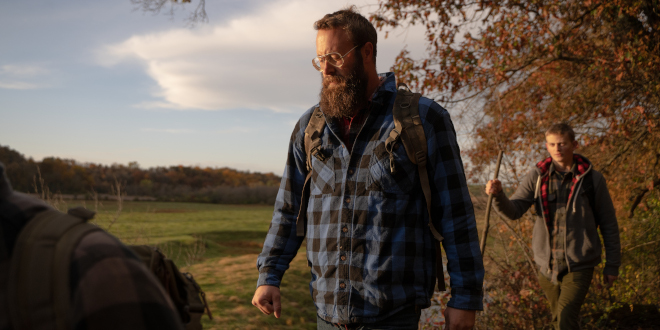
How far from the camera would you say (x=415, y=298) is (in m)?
2.24

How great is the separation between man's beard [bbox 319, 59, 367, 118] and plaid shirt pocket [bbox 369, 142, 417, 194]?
0.32 metres

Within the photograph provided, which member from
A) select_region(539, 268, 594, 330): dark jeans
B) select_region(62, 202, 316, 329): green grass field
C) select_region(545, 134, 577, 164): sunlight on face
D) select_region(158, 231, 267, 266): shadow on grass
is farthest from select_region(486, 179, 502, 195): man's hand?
select_region(158, 231, 267, 266): shadow on grass

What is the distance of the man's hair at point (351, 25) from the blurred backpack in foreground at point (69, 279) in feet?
6.58

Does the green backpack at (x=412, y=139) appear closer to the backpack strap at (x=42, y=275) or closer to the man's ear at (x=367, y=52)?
the man's ear at (x=367, y=52)

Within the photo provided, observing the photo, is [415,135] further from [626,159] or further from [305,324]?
[305,324]

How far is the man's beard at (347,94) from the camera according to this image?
2531 mm

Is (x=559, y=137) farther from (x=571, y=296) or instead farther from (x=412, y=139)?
(x=412, y=139)

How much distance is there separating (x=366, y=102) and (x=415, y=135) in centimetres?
39

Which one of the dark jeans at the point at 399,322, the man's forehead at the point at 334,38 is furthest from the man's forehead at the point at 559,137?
the dark jeans at the point at 399,322

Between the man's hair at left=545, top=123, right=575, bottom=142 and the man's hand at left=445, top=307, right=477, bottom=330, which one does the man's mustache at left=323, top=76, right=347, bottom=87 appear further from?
the man's hair at left=545, top=123, right=575, bottom=142

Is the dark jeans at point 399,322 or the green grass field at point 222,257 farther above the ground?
the dark jeans at point 399,322

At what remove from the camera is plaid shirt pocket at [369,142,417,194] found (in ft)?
7.54

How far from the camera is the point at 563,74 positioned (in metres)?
8.60

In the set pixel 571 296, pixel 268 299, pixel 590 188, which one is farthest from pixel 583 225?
pixel 268 299
